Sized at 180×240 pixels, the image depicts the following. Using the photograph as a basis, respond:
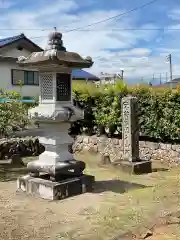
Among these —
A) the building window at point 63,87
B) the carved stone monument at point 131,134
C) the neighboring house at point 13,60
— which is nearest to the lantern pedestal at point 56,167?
the building window at point 63,87

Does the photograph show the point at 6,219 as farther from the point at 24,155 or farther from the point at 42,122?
the point at 24,155

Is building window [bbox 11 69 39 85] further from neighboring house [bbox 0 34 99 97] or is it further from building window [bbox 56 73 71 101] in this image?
building window [bbox 56 73 71 101]

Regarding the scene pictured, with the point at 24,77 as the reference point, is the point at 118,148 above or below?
below

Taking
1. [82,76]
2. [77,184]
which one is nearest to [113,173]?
[77,184]

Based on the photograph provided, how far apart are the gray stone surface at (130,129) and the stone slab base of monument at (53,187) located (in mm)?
2946

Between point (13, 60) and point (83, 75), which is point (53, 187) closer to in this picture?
point (13, 60)

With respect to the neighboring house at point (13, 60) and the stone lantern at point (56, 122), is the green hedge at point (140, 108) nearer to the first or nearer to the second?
the stone lantern at point (56, 122)

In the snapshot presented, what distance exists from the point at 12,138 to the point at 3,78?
43.7 ft

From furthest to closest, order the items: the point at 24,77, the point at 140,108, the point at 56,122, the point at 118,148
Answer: the point at 24,77 → the point at 118,148 → the point at 140,108 → the point at 56,122

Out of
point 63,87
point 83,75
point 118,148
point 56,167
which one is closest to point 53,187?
point 56,167

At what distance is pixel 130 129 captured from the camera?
400 inches

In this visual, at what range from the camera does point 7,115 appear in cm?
1022

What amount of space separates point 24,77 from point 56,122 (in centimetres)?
2022

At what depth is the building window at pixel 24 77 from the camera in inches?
1017
